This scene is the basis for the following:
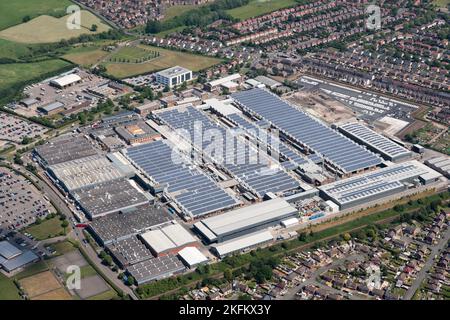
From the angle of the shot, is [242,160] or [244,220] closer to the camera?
[244,220]

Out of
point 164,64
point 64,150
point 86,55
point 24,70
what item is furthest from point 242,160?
point 24,70

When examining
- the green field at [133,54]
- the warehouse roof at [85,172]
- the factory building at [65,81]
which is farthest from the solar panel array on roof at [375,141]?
the factory building at [65,81]

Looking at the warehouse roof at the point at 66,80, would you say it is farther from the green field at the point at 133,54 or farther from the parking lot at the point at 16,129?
the parking lot at the point at 16,129

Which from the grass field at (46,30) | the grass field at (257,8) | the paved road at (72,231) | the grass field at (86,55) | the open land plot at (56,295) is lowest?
the open land plot at (56,295)

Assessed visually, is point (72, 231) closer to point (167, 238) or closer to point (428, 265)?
point (167, 238)

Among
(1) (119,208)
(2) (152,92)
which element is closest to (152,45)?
(2) (152,92)
